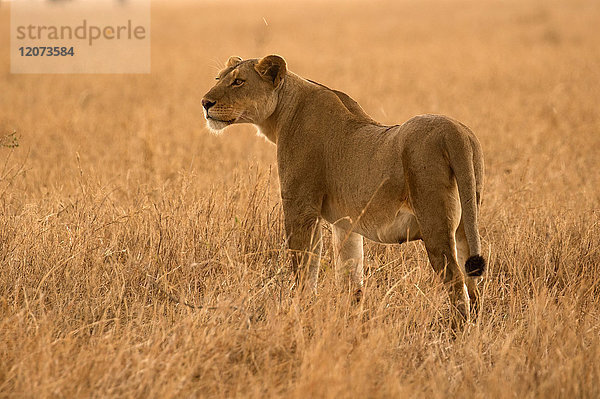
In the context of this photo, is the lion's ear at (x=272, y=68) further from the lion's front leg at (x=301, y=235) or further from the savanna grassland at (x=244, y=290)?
the lion's front leg at (x=301, y=235)

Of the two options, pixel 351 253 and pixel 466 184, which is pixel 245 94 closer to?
pixel 351 253

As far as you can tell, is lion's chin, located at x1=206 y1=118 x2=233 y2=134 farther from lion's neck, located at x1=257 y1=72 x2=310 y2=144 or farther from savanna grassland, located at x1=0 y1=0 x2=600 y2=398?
savanna grassland, located at x1=0 y1=0 x2=600 y2=398

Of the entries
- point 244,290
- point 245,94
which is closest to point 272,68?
point 245,94

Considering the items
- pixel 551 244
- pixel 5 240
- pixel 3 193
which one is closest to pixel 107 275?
pixel 5 240

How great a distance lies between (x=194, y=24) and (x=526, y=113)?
2498 cm

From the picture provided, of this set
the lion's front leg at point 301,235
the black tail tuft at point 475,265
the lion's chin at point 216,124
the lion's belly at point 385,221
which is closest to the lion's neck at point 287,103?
the lion's chin at point 216,124

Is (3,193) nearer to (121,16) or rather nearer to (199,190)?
(199,190)

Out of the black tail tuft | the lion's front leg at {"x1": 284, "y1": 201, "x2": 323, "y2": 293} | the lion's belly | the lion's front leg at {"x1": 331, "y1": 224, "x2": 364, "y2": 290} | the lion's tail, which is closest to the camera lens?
the black tail tuft

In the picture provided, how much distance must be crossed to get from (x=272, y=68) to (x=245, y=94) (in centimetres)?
24

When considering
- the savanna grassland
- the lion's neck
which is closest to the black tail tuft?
the savanna grassland

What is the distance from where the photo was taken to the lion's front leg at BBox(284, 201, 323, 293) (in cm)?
Result: 453

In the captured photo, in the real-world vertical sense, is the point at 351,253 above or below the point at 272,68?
below

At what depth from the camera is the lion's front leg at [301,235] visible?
4527 mm

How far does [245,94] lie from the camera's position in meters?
4.84
